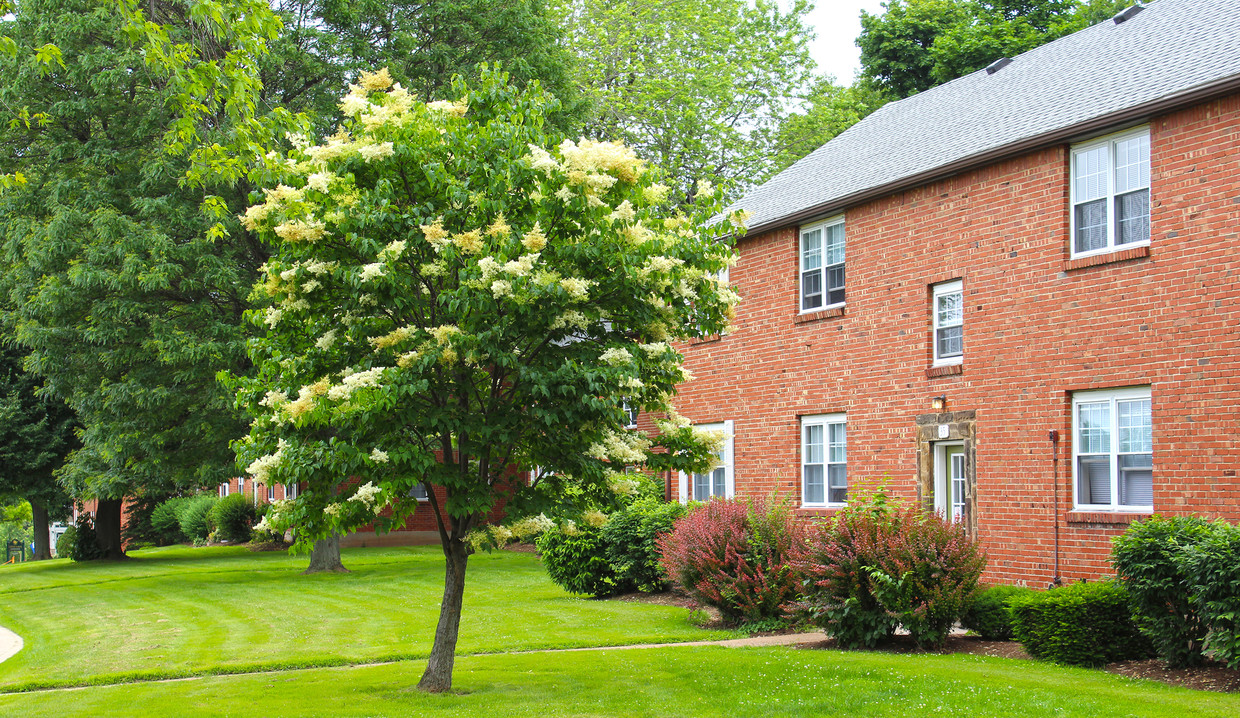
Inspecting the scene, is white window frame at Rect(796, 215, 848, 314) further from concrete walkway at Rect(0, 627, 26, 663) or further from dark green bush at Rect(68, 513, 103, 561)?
dark green bush at Rect(68, 513, 103, 561)

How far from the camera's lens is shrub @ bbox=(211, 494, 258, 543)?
4378 cm

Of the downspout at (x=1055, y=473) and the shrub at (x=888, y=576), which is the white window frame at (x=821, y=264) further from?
the shrub at (x=888, y=576)

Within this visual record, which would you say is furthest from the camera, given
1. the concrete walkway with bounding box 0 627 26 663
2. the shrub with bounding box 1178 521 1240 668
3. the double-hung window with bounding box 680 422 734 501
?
the double-hung window with bounding box 680 422 734 501

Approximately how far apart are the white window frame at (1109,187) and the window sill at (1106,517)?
3.31 meters

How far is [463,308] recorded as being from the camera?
9984mm

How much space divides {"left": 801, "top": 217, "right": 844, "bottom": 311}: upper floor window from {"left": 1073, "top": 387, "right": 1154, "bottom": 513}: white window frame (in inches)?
199

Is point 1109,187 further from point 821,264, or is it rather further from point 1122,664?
point 1122,664

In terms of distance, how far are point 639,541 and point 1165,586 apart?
10450mm

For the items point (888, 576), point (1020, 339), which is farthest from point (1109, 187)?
point (888, 576)

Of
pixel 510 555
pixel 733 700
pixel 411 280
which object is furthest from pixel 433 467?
pixel 510 555

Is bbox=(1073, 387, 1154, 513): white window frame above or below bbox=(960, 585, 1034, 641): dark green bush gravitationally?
above

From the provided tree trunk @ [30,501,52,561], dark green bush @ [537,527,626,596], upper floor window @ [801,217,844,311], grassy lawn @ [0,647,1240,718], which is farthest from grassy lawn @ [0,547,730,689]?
tree trunk @ [30,501,52,561]

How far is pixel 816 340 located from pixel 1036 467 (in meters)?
5.05

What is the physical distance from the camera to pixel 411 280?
Answer: 421 inches
